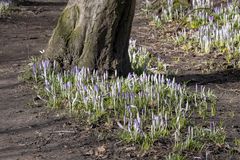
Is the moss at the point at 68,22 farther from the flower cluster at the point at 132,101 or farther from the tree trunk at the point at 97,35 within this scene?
the flower cluster at the point at 132,101

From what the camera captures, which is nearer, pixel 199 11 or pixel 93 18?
pixel 93 18

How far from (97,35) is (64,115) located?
4.47 feet

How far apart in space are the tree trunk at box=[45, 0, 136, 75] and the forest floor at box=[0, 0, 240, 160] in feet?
2.24

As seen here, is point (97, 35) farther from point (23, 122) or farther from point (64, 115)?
point (23, 122)

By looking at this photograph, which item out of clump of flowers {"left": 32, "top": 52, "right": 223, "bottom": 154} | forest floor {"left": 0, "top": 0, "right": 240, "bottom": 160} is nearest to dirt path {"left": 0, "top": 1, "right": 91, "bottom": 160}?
forest floor {"left": 0, "top": 0, "right": 240, "bottom": 160}

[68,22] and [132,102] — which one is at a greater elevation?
[68,22]

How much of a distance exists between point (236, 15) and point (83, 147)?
5.63 m

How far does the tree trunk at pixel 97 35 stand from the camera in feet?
22.4

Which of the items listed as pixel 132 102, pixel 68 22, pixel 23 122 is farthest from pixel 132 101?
pixel 68 22

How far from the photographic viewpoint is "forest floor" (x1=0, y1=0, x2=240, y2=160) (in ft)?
16.2

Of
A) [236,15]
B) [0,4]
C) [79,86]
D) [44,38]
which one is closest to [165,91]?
[79,86]

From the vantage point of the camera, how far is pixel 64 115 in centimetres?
584

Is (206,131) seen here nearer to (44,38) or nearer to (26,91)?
(26,91)

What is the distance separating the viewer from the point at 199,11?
11117mm
